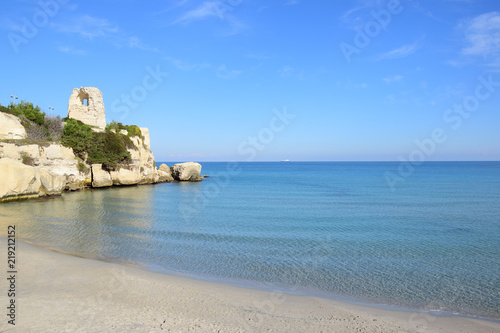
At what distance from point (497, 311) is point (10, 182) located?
1223 inches

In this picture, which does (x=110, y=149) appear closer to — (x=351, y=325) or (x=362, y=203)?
(x=362, y=203)

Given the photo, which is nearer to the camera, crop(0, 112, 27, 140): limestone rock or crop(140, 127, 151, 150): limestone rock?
crop(0, 112, 27, 140): limestone rock

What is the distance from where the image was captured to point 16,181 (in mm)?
25906

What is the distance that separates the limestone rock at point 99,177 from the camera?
1629 inches

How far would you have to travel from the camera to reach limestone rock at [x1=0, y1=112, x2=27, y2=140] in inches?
1325

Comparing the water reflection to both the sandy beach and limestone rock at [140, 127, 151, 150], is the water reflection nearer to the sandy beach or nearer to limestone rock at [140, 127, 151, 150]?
Result: the sandy beach

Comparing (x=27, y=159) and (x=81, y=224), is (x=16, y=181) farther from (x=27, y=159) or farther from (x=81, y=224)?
(x=81, y=224)

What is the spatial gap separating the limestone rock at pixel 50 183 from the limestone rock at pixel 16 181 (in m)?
1.76

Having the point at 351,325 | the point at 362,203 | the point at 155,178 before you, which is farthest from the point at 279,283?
the point at 155,178

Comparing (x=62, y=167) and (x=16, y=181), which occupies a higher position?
(x=62, y=167)

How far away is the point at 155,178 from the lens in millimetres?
52344

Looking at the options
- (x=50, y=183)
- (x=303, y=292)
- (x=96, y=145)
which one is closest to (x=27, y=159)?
(x=50, y=183)

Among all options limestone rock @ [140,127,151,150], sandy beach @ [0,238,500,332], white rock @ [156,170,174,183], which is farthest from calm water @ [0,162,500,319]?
white rock @ [156,170,174,183]

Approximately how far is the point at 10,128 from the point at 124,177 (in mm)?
14865
